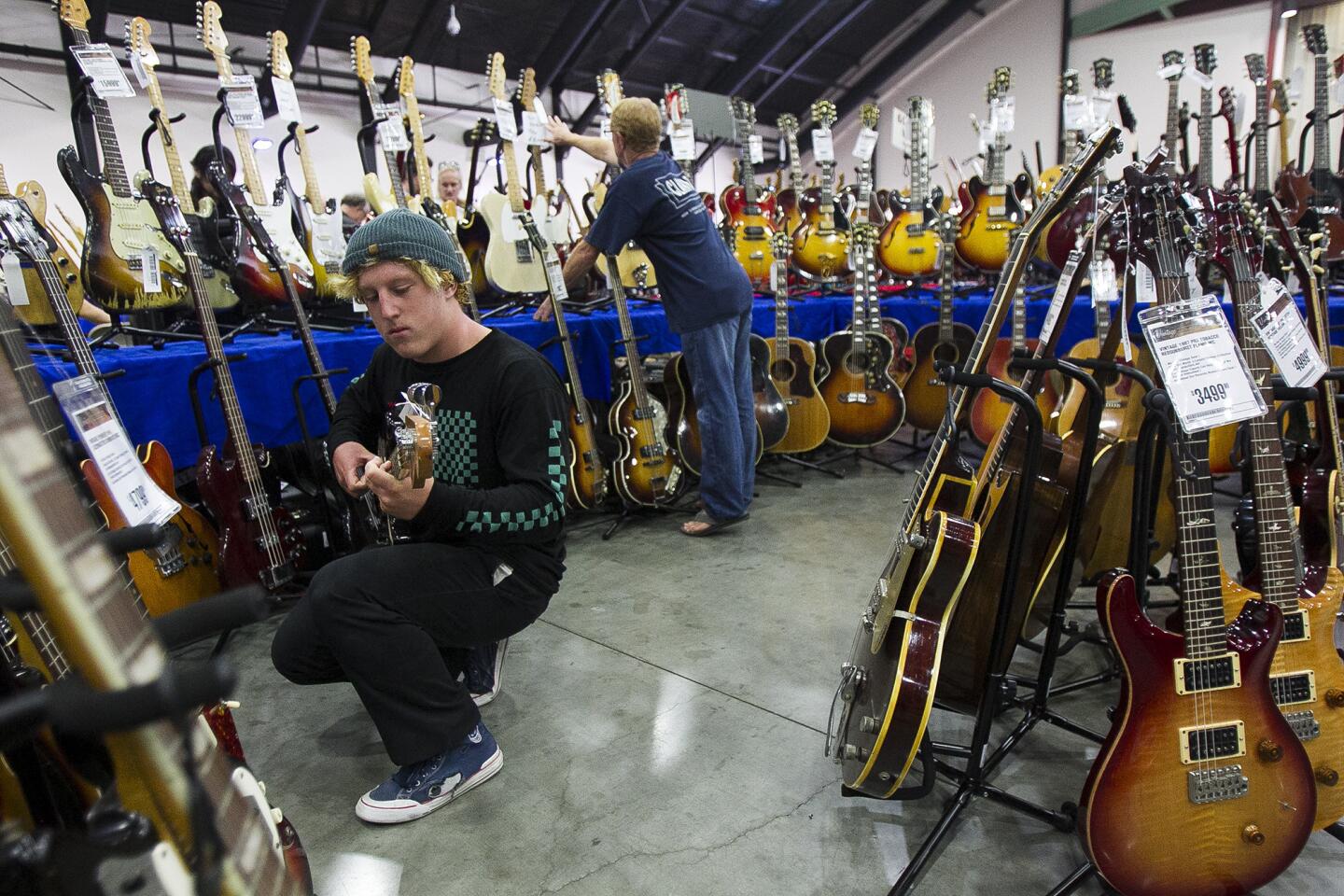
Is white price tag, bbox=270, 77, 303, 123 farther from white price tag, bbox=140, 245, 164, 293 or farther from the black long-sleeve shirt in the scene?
the black long-sleeve shirt

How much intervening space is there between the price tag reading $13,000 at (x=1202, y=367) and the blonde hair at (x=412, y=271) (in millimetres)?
1365

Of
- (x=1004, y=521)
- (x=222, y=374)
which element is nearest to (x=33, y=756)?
(x=1004, y=521)

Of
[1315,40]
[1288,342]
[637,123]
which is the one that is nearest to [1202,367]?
[1288,342]

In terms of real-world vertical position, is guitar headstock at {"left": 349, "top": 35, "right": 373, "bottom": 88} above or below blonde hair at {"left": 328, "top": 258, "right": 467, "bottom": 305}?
above

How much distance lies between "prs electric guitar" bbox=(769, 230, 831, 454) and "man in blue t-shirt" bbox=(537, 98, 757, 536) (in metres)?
0.66

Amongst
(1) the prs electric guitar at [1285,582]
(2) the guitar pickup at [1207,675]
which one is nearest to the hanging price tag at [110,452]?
(2) the guitar pickup at [1207,675]

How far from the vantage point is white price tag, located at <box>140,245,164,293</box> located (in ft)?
8.75

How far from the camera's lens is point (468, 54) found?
29.3 ft

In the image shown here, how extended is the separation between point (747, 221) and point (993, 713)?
4024 millimetres

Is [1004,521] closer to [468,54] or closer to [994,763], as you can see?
[994,763]

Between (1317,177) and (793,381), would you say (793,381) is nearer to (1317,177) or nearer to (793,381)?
(793,381)

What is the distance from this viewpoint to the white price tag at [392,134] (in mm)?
3410

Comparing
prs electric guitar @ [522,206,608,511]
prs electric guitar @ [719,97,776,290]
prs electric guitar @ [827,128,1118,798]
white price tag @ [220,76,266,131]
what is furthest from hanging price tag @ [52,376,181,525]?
prs electric guitar @ [719,97,776,290]

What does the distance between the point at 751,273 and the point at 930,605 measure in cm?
390
